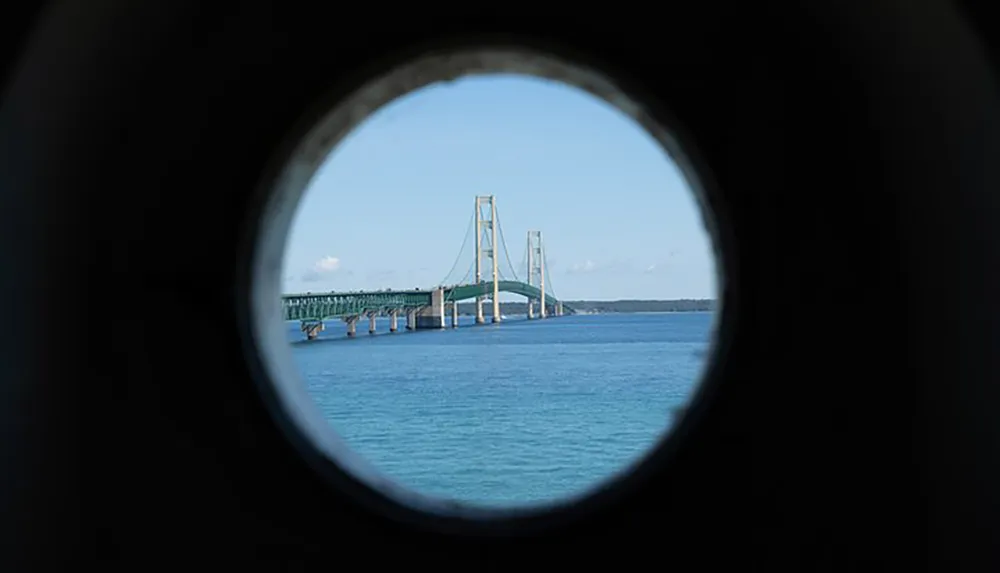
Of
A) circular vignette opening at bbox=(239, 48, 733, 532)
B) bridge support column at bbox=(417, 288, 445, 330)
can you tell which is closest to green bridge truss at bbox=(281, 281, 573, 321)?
bridge support column at bbox=(417, 288, 445, 330)

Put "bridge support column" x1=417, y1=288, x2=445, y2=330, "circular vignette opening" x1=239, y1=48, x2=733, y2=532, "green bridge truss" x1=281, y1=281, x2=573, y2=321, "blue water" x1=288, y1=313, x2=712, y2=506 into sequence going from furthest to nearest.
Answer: "bridge support column" x1=417, y1=288, x2=445, y2=330, "green bridge truss" x1=281, y1=281, x2=573, y2=321, "blue water" x1=288, y1=313, x2=712, y2=506, "circular vignette opening" x1=239, y1=48, x2=733, y2=532

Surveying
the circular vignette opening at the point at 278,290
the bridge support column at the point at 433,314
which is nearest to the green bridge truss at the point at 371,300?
the bridge support column at the point at 433,314

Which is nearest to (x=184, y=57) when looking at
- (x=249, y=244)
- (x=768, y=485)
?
(x=249, y=244)

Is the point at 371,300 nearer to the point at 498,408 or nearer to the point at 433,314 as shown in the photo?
the point at 433,314

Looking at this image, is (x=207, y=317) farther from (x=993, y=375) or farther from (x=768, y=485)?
(x=993, y=375)

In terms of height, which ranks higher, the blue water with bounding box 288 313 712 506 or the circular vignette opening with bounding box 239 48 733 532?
the circular vignette opening with bounding box 239 48 733 532

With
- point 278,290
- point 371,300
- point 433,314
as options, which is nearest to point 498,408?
point 371,300

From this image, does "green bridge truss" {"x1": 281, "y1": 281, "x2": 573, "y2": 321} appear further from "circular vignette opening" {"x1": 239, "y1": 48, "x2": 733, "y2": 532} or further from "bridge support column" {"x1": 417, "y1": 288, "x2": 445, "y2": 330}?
"circular vignette opening" {"x1": 239, "y1": 48, "x2": 733, "y2": 532}
